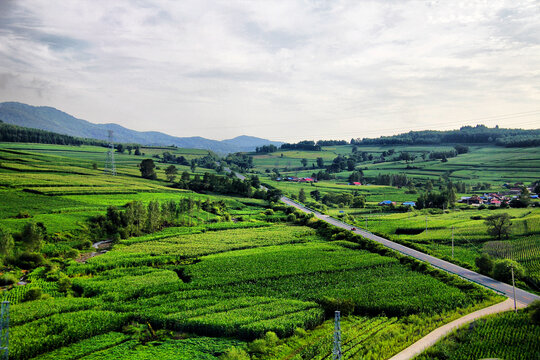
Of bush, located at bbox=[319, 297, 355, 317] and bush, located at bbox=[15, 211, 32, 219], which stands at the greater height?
bush, located at bbox=[15, 211, 32, 219]

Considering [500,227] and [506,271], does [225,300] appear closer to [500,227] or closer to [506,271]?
[506,271]

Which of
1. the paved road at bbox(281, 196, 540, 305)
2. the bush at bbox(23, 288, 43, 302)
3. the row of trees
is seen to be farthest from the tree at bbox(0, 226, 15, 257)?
the paved road at bbox(281, 196, 540, 305)

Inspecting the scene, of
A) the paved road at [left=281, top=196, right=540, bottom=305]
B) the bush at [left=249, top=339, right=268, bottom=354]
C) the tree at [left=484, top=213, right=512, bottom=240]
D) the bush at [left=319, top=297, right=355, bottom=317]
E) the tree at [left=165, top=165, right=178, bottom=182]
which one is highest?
the tree at [left=165, top=165, right=178, bottom=182]

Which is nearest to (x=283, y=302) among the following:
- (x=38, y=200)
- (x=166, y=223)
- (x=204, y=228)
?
(x=204, y=228)

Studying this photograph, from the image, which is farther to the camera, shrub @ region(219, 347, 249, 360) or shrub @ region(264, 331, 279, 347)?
shrub @ region(264, 331, 279, 347)

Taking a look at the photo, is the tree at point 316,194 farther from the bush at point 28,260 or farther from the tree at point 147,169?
the bush at point 28,260

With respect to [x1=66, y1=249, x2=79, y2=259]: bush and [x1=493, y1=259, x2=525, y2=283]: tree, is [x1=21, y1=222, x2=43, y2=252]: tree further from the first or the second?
[x1=493, y1=259, x2=525, y2=283]: tree

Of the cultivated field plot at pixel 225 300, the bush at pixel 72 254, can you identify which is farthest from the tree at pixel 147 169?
the bush at pixel 72 254
